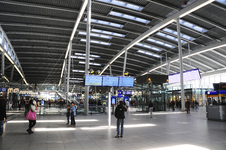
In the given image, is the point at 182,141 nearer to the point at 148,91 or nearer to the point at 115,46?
the point at 148,91

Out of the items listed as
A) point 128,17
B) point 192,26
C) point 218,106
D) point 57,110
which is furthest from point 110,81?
point 192,26

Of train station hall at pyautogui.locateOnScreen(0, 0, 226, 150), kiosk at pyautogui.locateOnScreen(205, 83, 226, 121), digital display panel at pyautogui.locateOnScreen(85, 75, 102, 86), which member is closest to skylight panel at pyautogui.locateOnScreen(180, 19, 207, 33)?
train station hall at pyautogui.locateOnScreen(0, 0, 226, 150)

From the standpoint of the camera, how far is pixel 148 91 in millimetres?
27594

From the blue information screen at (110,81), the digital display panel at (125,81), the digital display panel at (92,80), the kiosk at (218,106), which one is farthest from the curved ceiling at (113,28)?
the blue information screen at (110,81)

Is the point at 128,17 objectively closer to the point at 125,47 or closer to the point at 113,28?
the point at 113,28

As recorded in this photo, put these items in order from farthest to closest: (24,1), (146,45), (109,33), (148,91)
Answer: (146,45), (109,33), (148,91), (24,1)

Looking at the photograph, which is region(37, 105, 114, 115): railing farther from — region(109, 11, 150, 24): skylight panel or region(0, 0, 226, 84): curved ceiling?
region(109, 11, 150, 24): skylight panel

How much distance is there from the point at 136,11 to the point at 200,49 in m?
16.5

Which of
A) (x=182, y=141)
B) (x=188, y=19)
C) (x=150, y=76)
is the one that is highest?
(x=188, y=19)

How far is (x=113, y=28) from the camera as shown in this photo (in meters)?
29.9

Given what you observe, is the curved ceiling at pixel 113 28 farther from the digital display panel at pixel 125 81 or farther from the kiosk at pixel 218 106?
the digital display panel at pixel 125 81

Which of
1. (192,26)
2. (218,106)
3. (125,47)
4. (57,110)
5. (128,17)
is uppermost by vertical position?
(128,17)

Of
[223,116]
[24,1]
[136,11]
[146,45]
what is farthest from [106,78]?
[146,45]

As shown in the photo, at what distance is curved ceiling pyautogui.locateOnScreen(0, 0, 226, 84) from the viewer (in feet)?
77.9
